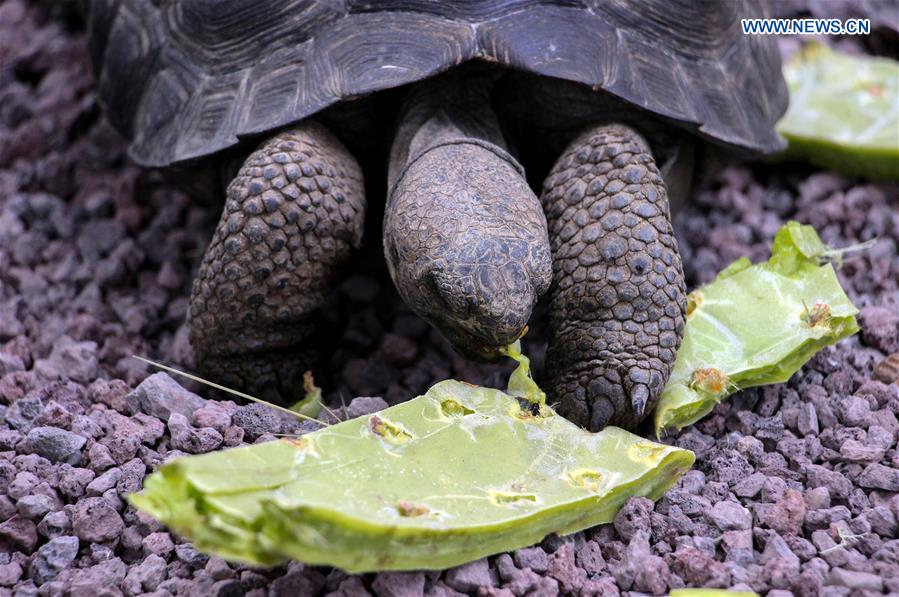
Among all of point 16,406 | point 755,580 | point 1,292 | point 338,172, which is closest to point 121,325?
point 1,292

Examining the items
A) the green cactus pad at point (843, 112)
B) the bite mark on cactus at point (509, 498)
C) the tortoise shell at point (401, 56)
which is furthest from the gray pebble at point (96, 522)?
the green cactus pad at point (843, 112)

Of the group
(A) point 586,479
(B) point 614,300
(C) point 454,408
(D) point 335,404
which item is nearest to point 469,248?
(C) point 454,408

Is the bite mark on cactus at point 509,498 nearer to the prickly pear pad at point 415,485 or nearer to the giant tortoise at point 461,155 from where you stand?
the prickly pear pad at point 415,485

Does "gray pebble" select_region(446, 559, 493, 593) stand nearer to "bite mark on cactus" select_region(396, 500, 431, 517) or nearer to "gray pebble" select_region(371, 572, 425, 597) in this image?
"gray pebble" select_region(371, 572, 425, 597)

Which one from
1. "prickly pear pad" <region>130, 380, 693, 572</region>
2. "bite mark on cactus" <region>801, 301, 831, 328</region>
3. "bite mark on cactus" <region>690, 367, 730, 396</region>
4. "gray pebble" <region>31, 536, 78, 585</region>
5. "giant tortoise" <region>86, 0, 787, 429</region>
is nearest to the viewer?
"prickly pear pad" <region>130, 380, 693, 572</region>

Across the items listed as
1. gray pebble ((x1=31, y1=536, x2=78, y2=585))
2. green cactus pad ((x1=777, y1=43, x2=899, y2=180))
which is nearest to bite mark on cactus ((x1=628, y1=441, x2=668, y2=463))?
gray pebble ((x1=31, y1=536, x2=78, y2=585))
